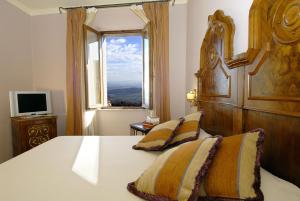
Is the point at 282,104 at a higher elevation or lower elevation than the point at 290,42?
lower

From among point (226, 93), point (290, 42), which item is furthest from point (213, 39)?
point (290, 42)

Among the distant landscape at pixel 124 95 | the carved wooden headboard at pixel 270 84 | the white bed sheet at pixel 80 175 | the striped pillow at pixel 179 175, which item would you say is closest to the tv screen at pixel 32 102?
the distant landscape at pixel 124 95

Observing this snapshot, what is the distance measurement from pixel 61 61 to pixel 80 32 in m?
0.69

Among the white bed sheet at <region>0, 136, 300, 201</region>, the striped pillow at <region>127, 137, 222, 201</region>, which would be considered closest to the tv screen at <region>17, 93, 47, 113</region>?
the white bed sheet at <region>0, 136, 300, 201</region>

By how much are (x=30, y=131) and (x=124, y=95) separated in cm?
168

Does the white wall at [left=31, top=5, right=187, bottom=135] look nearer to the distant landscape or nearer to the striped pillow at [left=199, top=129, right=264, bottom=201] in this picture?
the distant landscape

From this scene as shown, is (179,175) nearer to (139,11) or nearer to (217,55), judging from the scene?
(217,55)

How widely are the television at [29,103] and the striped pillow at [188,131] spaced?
2.56 m

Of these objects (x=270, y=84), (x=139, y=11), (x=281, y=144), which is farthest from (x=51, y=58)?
(x=281, y=144)

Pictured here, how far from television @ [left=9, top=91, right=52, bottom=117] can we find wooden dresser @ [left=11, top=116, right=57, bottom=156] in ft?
0.50

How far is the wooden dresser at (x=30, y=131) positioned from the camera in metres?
2.87

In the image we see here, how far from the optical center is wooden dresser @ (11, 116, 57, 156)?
9.41 ft

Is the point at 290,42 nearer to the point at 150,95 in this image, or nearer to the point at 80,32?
the point at 150,95

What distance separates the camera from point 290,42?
2.87ft
